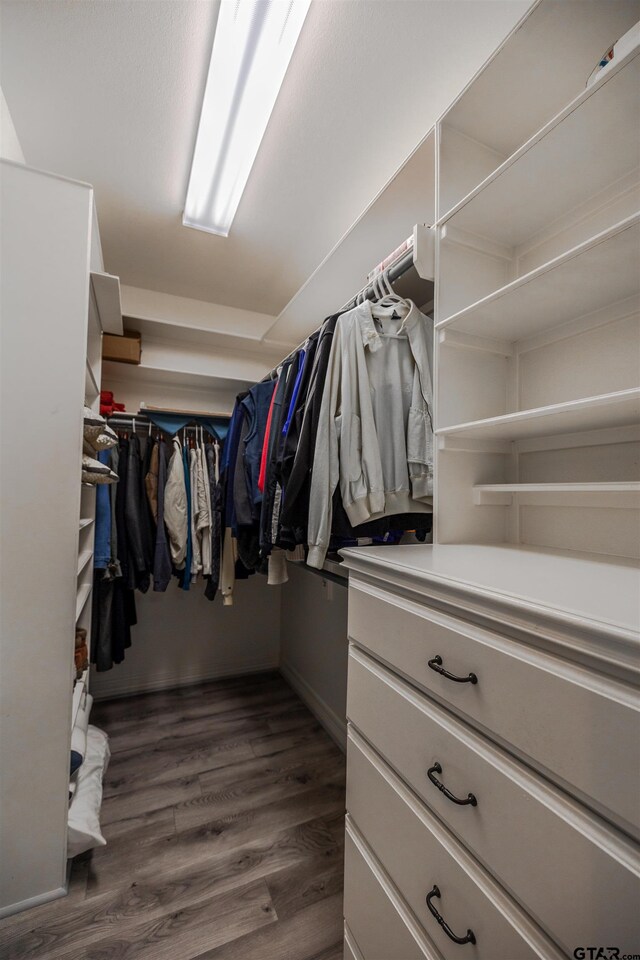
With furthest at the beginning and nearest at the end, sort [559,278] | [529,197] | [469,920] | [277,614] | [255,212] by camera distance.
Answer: [277,614] < [255,212] < [529,197] < [559,278] < [469,920]

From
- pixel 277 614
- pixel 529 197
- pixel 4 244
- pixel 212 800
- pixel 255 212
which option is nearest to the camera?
pixel 529 197

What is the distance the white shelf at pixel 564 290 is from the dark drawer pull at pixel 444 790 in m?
1.00

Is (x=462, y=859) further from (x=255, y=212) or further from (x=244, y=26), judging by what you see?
(x=255, y=212)

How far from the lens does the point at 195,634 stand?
2.62 meters

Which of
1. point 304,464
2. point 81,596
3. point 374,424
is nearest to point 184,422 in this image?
point 81,596

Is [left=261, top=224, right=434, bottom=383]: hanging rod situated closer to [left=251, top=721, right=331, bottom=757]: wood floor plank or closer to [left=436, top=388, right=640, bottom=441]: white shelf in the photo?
[left=436, top=388, right=640, bottom=441]: white shelf

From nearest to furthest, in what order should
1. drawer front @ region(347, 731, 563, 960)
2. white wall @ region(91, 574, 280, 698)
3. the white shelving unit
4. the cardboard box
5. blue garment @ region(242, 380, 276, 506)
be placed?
drawer front @ region(347, 731, 563, 960) → the white shelving unit → blue garment @ region(242, 380, 276, 506) → the cardboard box → white wall @ region(91, 574, 280, 698)

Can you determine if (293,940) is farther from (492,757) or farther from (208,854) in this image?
(492,757)

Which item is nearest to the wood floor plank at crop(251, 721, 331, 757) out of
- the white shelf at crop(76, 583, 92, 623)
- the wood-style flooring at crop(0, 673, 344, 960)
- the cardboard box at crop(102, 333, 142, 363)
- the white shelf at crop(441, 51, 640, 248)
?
the wood-style flooring at crop(0, 673, 344, 960)

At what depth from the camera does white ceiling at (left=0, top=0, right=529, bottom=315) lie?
107 cm

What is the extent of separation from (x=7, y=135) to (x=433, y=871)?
2397 mm

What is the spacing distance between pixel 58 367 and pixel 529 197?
144 centimetres

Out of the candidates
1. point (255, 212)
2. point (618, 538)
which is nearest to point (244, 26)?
point (255, 212)

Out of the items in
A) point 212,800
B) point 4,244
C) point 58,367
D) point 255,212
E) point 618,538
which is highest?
point 255,212
